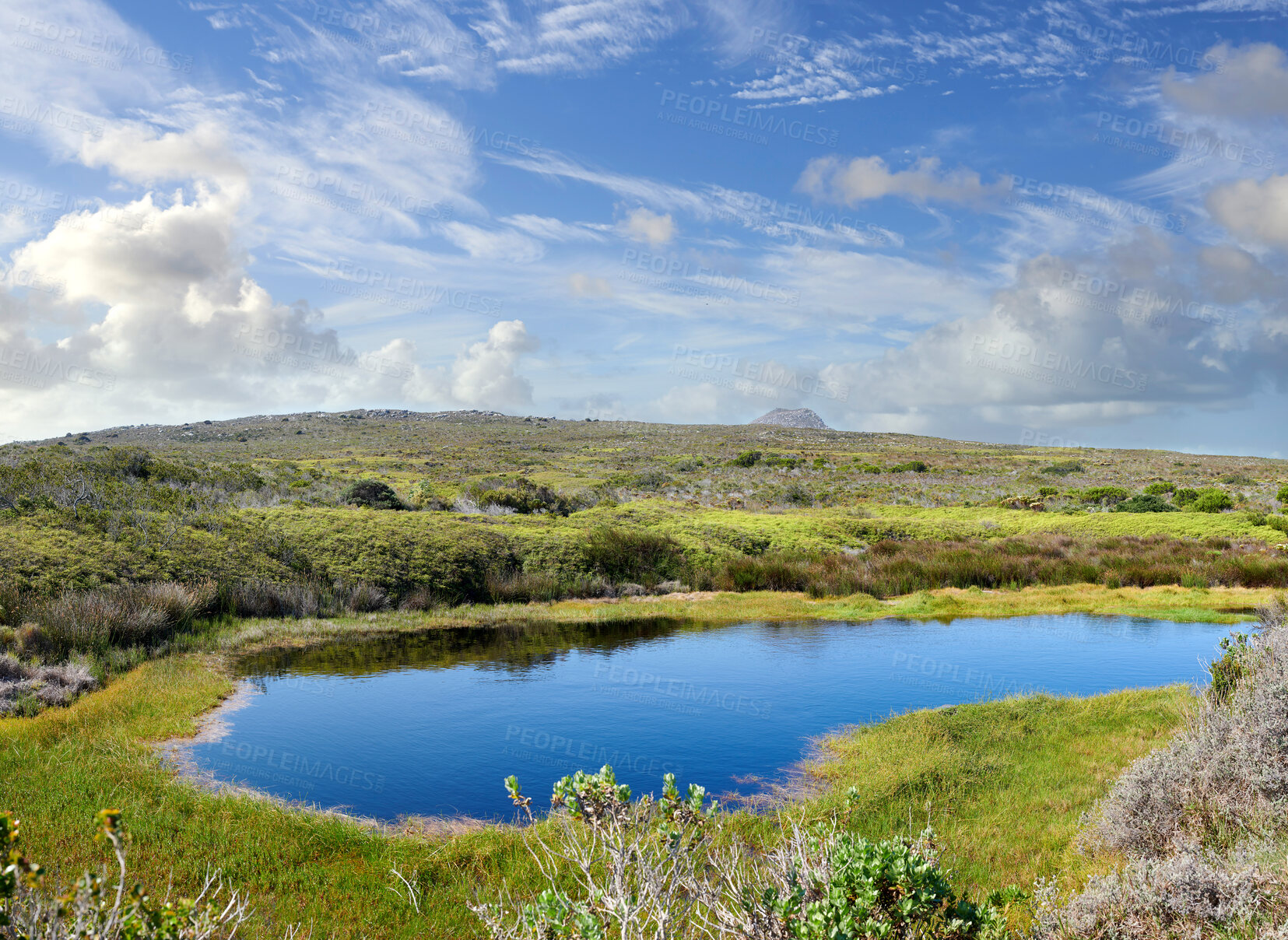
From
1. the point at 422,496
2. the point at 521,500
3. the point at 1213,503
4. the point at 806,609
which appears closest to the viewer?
the point at 806,609

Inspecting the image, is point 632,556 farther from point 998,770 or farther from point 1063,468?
point 1063,468

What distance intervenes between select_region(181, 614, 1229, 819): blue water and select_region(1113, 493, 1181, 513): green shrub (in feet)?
69.2

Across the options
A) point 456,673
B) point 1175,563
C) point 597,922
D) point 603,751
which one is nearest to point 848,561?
point 1175,563

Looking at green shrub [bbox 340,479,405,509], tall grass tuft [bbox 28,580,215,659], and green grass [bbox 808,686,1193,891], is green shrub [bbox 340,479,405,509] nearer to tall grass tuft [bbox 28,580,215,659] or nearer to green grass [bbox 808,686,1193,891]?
tall grass tuft [bbox 28,580,215,659]

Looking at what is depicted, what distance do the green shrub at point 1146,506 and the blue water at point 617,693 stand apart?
2108 centimetres

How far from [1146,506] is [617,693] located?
34.6 metres

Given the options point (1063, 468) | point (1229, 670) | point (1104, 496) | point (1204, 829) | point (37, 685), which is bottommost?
point (37, 685)

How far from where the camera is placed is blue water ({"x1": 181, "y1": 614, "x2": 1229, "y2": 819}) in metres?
9.05

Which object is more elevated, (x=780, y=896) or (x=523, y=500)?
(x=523, y=500)

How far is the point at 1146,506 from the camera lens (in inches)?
1474

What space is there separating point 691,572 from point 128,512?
48.9 ft

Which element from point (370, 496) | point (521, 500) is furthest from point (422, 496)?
point (521, 500)

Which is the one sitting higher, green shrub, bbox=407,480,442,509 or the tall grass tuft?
green shrub, bbox=407,480,442,509

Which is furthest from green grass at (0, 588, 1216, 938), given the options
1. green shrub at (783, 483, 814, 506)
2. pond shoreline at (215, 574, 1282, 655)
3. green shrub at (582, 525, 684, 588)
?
green shrub at (783, 483, 814, 506)
